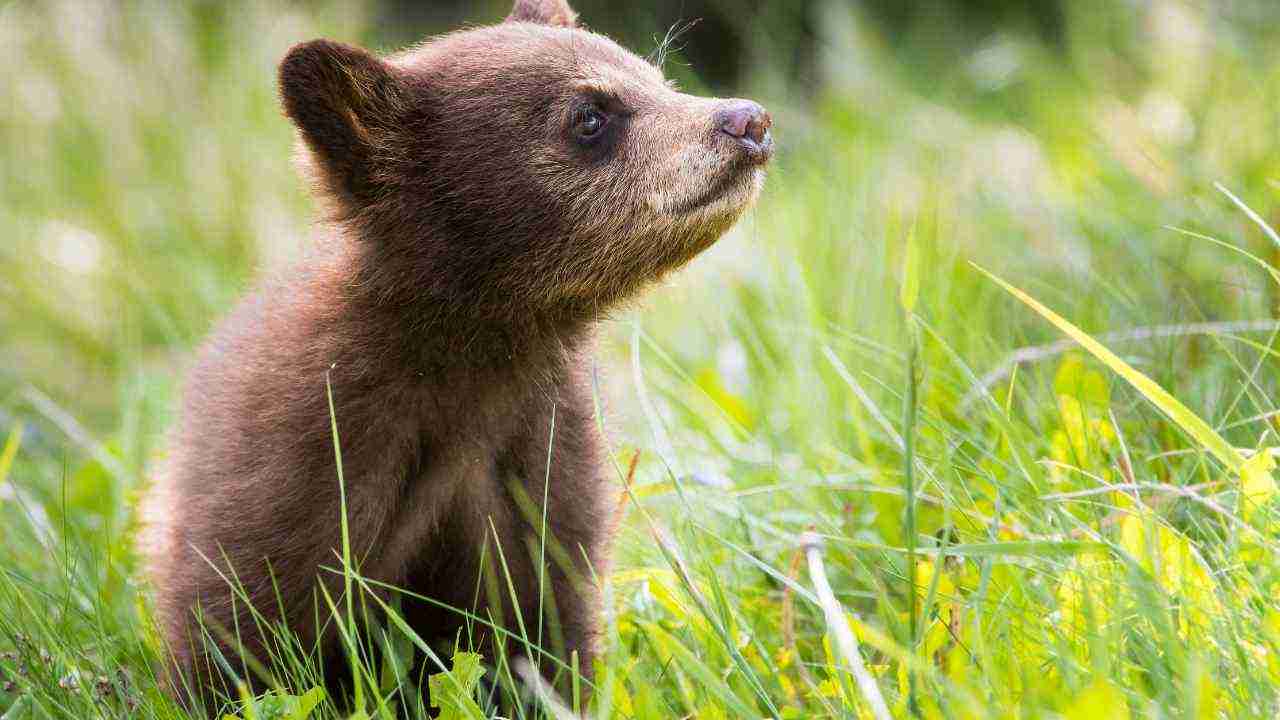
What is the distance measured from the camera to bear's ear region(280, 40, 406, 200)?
3139 mm

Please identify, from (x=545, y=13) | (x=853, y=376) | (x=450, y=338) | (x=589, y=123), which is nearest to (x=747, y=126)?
(x=589, y=123)

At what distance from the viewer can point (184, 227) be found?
7461 millimetres

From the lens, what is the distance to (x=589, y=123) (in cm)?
336

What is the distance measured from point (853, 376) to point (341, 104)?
1701 millimetres

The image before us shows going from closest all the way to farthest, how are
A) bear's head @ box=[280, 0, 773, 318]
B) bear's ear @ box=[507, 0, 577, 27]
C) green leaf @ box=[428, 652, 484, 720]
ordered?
green leaf @ box=[428, 652, 484, 720]
bear's head @ box=[280, 0, 773, 318]
bear's ear @ box=[507, 0, 577, 27]

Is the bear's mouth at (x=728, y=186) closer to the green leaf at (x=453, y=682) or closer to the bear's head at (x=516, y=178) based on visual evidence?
the bear's head at (x=516, y=178)

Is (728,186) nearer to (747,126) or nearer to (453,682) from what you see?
(747,126)

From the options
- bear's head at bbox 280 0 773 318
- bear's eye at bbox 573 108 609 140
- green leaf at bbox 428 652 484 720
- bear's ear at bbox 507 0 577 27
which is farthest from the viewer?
bear's ear at bbox 507 0 577 27

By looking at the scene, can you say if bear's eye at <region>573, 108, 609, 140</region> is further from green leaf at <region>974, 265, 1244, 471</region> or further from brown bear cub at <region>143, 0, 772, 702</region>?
green leaf at <region>974, 265, 1244, 471</region>

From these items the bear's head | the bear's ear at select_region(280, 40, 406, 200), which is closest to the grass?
the bear's head

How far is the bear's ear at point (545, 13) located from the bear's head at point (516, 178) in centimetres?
52

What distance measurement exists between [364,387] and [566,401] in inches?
19.7

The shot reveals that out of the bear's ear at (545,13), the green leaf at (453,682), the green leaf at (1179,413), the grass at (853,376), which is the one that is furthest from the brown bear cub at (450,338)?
the green leaf at (1179,413)

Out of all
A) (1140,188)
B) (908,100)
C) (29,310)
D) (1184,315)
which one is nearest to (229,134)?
(29,310)
